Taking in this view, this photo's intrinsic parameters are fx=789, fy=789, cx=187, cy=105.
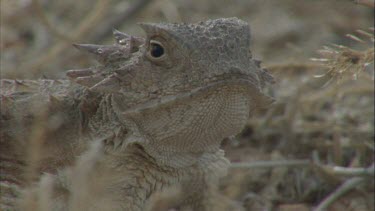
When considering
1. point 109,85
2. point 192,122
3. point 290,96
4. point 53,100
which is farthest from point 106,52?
point 290,96

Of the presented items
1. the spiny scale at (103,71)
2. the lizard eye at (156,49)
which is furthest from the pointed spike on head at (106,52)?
the lizard eye at (156,49)

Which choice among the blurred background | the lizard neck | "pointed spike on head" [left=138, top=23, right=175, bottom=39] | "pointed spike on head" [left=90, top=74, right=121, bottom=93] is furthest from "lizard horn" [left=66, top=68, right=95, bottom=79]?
the blurred background

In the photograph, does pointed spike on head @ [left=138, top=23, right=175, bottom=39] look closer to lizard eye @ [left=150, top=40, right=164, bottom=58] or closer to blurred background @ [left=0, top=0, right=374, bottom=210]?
lizard eye @ [left=150, top=40, right=164, bottom=58]

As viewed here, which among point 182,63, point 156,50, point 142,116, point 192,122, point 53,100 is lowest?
point 192,122

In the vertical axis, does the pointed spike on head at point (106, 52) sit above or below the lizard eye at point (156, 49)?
above

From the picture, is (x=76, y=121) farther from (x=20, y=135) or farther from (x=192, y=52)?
(x=192, y=52)

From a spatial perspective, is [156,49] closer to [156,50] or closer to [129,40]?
[156,50]

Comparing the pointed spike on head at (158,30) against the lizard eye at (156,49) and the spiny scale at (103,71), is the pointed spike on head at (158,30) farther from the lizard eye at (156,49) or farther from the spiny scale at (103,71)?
the spiny scale at (103,71)

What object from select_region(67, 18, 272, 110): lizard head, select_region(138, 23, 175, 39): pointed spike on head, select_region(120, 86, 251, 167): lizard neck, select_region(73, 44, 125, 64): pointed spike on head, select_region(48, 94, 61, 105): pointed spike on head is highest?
select_region(73, 44, 125, 64): pointed spike on head
